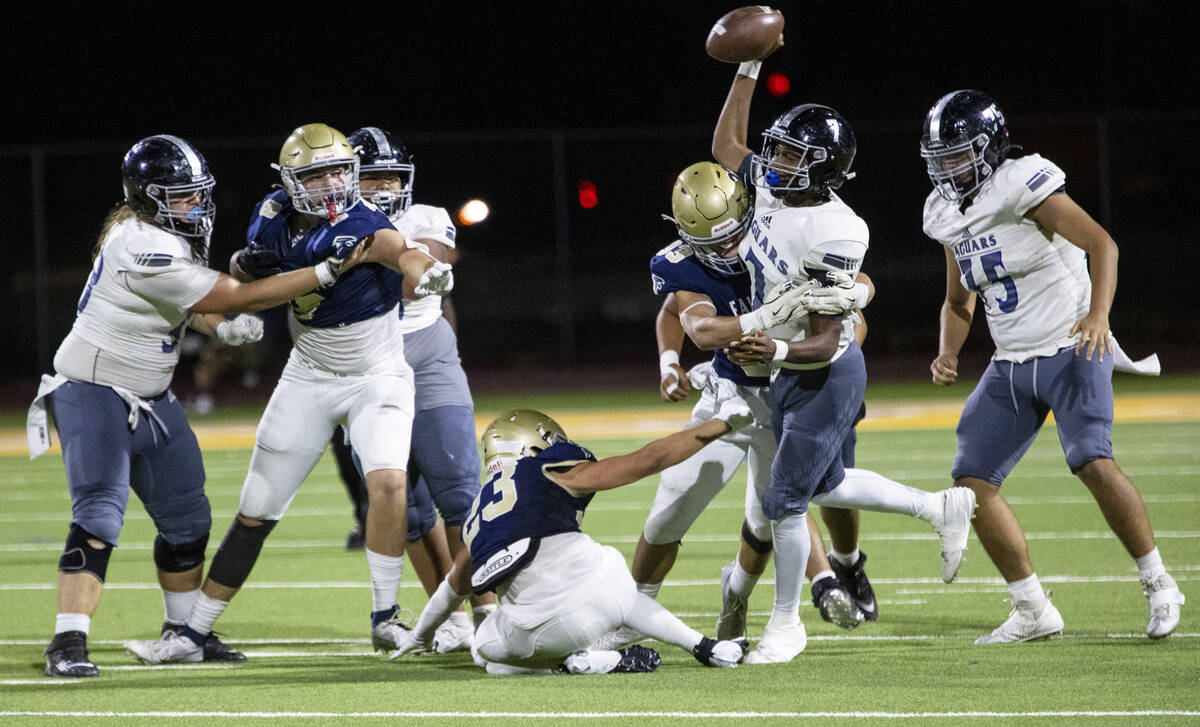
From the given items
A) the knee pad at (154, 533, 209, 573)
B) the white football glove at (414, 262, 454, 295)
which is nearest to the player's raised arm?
the white football glove at (414, 262, 454, 295)

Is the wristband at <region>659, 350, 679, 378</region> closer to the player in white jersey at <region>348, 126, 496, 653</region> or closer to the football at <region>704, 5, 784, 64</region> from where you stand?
the player in white jersey at <region>348, 126, 496, 653</region>

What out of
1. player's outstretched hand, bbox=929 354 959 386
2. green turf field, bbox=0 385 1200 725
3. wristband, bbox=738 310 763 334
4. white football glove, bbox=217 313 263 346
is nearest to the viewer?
green turf field, bbox=0 385 1200 725

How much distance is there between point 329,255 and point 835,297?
1817 mm

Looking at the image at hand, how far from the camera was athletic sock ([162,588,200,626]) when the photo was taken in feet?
17.4

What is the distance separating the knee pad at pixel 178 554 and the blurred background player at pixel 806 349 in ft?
6.90

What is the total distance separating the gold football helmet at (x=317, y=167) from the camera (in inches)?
197

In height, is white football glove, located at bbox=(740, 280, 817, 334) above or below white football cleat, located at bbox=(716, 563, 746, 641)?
above

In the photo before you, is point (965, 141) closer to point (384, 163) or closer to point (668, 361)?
point (668, 361)

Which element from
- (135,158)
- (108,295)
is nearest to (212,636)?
(108,295)

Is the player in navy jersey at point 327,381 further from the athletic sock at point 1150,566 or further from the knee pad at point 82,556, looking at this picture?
the athletic sock at point 1150,566

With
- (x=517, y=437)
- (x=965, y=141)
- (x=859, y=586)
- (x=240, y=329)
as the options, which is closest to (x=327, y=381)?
(x=240, y=329)

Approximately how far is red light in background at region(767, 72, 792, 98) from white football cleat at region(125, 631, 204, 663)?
789 inches

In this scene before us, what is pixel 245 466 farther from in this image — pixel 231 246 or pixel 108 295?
pixel 231 246

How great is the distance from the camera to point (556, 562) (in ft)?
15.1
